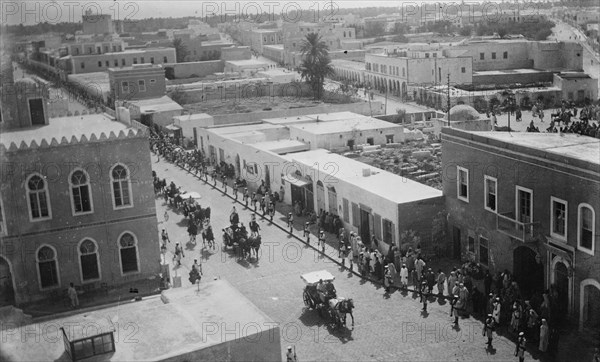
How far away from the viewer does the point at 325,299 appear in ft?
72.6

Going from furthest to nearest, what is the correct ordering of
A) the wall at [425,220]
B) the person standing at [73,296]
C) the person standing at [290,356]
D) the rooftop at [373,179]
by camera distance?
1. the rooftop at [373,179]
2. the wall at [425,220]
3. the person standing at [73,296]
4. the person standing at [290,356]

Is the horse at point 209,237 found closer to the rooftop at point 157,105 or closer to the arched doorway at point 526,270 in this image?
the arched doorway at point 526,270

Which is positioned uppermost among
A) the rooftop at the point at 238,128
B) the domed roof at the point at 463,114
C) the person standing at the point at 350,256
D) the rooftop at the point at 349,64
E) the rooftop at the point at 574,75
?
the domed roof at the point at 463,114

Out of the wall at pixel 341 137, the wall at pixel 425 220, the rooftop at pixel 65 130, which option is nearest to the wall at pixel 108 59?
the wall at pixel 341 137

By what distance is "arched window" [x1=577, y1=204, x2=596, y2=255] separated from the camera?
20344mm

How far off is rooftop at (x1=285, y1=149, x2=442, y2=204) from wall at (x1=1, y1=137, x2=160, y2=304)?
9407 millimetres

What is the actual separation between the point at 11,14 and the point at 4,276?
518 inches

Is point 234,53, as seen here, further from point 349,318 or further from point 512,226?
point 349,318

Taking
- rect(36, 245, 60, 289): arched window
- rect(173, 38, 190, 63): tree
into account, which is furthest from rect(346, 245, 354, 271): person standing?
rect(173, 38, 190, 63): tree

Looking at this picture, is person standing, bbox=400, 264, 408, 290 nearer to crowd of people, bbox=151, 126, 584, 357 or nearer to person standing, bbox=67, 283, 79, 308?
crowd of people, bbox=151, 126, 584, 357

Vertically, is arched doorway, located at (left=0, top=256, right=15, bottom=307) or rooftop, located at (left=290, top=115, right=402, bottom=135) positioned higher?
rooftop, located at (left=290, top=115, right=402, bottom=135)

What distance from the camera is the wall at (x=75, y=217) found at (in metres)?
23.3

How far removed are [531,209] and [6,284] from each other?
17894 mm

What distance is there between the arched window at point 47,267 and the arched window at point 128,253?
2311 millimetres
